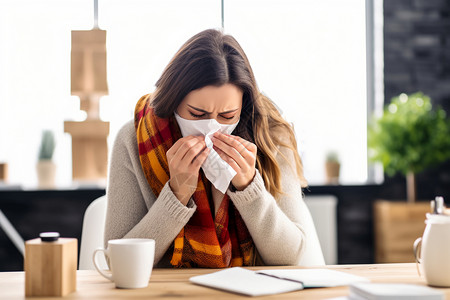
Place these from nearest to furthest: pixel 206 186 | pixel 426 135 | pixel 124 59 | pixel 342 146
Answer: pixel 206 186, pixel 426 135, pixel 124 59, pixel 342 146

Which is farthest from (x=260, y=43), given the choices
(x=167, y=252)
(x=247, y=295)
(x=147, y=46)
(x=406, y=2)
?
(x=247, y=295)

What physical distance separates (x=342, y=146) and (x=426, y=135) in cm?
66

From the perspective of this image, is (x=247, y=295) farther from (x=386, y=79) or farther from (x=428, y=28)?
(x=428, y=28)

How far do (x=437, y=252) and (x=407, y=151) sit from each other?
2.48 m

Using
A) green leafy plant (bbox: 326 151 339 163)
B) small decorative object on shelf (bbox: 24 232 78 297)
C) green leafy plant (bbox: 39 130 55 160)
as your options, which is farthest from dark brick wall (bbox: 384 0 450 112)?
small decorative object on shelf (bbox: 24 232 78 297)

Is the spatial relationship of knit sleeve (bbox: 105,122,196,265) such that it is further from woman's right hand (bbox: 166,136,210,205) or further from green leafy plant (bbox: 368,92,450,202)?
green leafy plant (bbox: 368,92,450,202)

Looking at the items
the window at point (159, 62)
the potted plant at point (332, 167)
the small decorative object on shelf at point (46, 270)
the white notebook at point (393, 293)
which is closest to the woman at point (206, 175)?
the small decorative object on shelf at point (46, 270)

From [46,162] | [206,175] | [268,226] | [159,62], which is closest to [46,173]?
[46,162]

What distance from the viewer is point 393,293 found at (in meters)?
0.80

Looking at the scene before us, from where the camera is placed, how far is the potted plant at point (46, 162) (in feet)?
11.0

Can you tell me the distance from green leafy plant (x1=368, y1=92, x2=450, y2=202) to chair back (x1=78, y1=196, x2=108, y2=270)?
2276mm

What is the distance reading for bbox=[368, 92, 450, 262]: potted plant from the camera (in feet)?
10.8

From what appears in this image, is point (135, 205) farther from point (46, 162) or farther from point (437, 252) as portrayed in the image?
→ point (46, 162)

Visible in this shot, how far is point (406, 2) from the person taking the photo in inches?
148
